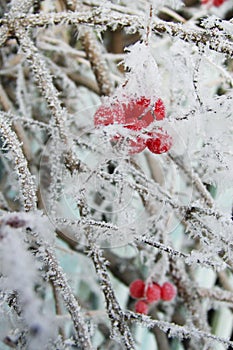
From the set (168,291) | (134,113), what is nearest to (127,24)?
(134,113)

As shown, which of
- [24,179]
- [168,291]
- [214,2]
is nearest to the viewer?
[24,179]

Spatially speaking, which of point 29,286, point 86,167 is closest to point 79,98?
point 86,167

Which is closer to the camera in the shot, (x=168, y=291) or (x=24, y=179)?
(x=24, y=179)

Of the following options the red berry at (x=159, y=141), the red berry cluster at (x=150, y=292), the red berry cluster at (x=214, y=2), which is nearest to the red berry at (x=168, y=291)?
the red berry cluster at (x=150, y=292)

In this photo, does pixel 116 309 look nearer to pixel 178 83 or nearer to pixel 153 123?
pixel 153 123

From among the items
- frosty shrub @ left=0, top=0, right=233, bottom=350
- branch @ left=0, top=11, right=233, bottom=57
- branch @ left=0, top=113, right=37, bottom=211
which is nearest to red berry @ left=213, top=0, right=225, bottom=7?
frosty shrub @ left=0, top=0, right=233, bottom=350

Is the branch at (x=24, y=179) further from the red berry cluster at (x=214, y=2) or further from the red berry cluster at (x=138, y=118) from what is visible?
the red berry cluster at (x=214, y=2)

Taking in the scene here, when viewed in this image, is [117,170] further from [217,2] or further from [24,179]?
[217,2]
